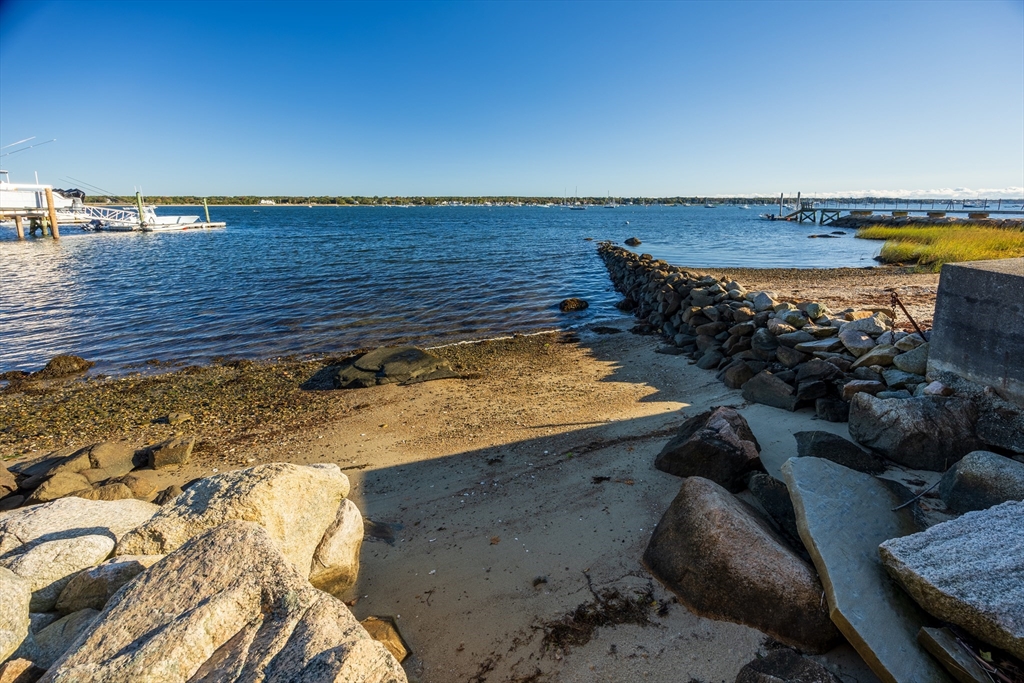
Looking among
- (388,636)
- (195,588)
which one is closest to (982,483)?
(388,636)

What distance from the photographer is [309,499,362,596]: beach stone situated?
13.3 feet

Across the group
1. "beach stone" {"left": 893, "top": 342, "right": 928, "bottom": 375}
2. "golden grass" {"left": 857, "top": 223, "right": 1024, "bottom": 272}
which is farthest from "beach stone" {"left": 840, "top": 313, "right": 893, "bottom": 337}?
→ "golden grass" {"left": 857, "top": 223, "right": 1024, "bottom": 272}

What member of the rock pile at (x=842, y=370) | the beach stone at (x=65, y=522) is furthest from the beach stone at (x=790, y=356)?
the beach stone at (x=65, y=522)

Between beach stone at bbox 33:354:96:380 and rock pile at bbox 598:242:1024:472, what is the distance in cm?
1389

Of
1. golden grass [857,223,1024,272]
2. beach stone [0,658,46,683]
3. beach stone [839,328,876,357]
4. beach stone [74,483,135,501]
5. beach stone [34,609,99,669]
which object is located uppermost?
golden grass [857,223,1024,272]

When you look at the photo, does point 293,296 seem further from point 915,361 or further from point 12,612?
point 915,361

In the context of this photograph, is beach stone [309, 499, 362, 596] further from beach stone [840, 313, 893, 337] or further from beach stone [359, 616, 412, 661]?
beach stone [840, 313, 893, 337]

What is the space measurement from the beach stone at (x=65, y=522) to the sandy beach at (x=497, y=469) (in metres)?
2.01

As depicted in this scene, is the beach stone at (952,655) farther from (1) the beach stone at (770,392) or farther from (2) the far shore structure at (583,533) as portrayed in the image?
(1) the beach stone at (770,392)

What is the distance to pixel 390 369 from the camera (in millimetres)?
10578

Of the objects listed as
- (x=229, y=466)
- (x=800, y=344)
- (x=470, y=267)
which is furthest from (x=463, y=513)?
(x=470, y=267)

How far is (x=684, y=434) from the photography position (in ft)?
18.7

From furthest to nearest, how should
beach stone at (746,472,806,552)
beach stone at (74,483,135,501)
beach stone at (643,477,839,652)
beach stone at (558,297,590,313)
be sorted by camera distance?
beach stone at (558,297,590,313) < beach stone at (74,483,135,501) < beach stone at (746,472,806,552) < beach stone at (643,477,839,652)

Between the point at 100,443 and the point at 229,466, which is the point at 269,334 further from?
the point at 229,466
